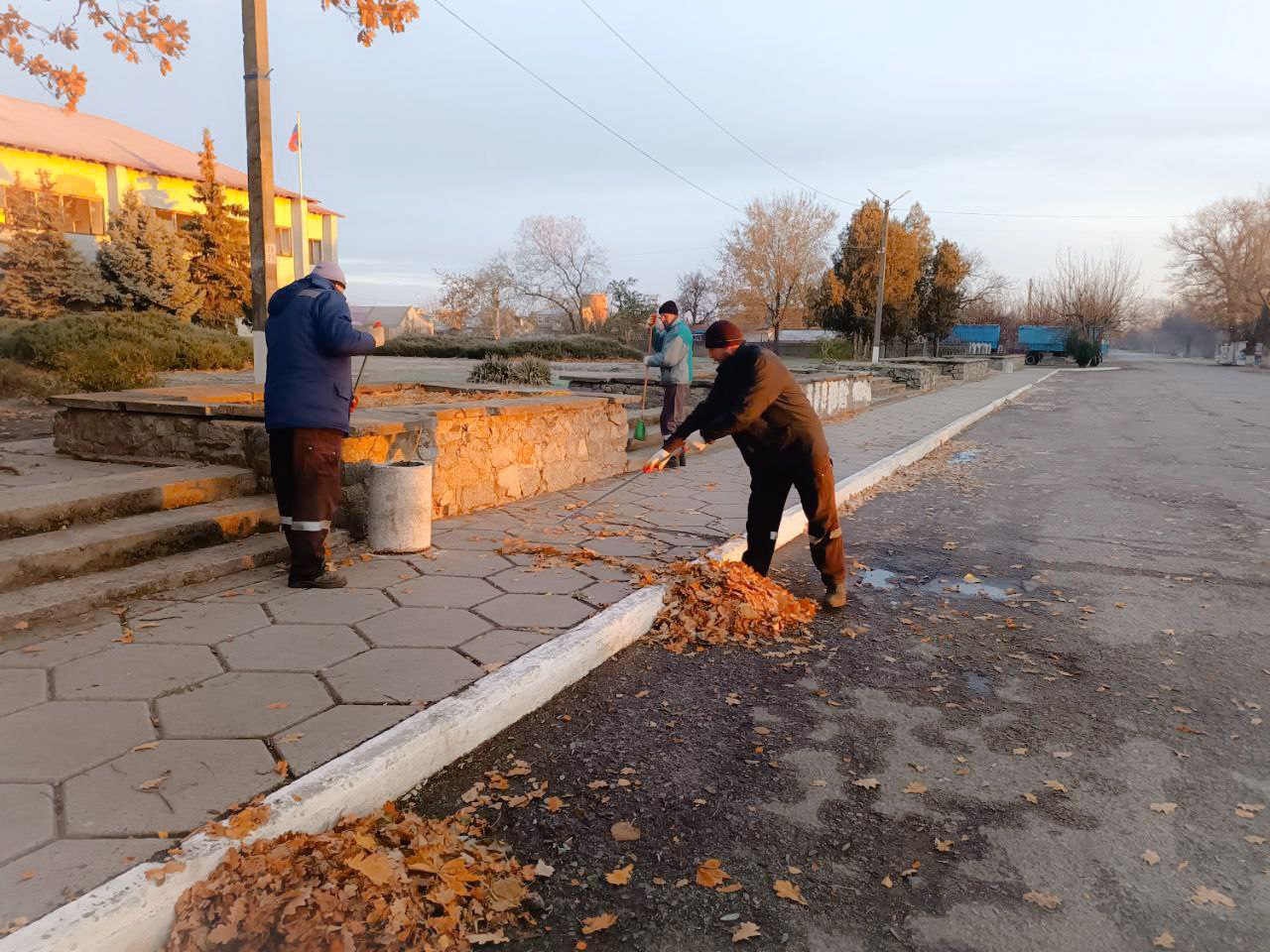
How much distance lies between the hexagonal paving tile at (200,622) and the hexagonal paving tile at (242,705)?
1.62ft

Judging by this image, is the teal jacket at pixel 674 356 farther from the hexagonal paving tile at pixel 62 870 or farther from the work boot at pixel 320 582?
the hexagonal paving tile at pixel 62 870

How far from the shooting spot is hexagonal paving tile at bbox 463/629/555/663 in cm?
365

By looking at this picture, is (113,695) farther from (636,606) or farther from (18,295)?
(18,295)

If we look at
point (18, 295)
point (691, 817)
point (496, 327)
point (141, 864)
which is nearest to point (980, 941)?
point (691, 817)

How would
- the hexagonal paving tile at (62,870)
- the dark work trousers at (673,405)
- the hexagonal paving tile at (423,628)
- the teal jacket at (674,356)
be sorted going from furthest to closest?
the dark work trousers at (673,405) < the teal jacket at (674,356) < the hexagonal paving tile at (423,628) < the hexagonal paving tile at (62,870)

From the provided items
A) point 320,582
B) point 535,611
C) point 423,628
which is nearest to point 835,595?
point 535,611

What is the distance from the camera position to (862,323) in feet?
133

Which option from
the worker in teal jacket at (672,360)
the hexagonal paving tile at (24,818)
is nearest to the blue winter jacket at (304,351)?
the hexagonal paving tile at (24,818)

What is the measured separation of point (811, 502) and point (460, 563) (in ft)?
7.12

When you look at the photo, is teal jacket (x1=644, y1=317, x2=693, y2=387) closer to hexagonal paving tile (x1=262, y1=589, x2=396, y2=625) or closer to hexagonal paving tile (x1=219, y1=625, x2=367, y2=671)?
hexagonal paving tile (x1=262, y1=589, x2=396, y2=625)

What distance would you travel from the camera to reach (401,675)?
3410mm

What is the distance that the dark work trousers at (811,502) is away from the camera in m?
4.77

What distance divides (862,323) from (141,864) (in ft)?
136

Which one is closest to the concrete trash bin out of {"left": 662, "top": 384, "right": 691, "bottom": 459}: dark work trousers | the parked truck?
{"left": 662, "top": 384, "right": 691, "bottom": 459}: dark work trousers
